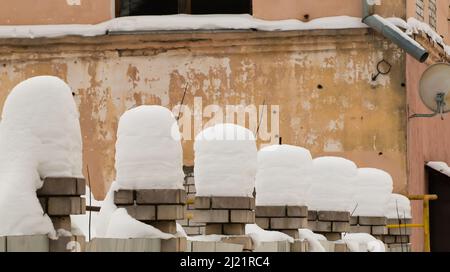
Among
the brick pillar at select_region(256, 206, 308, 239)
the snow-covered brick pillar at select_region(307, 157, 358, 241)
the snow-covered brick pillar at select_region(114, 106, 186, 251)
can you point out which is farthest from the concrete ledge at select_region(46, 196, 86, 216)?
the snow-covered brick pillar at select_region(307, 157, 358, 241)

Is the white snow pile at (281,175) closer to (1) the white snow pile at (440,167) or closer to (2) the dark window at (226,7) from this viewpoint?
(2) the dark window at (226,7)

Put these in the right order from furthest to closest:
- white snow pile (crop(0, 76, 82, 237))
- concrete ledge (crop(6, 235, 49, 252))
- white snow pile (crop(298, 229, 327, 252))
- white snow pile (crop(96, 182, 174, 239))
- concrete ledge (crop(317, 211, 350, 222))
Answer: concrete ledge (crop(317, 211, 350, 222)), white snow pile (crop(298, 229, 327, 252)), white snow pile (crop(96, 182, 174, 239)), white snow pile (crop(0, 76, 82, 237)), concrete ledge (crop(6, 235, 49, 252))

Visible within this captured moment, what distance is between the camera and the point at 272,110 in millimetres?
15547

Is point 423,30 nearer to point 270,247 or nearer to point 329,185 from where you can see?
point 329,185

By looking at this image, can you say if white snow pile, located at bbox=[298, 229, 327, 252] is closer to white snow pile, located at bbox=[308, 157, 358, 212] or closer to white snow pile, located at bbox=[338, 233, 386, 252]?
white snow pile, located at bbox=[308, 157, 358, 212]

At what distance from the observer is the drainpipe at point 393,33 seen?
47.6 ft

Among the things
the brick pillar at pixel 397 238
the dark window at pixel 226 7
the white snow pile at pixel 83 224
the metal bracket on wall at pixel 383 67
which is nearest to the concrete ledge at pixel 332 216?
the brick pillar at pixel 397 238

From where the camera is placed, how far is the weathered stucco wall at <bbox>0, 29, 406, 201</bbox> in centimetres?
1526

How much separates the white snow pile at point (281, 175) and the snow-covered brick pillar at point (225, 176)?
2.97ft

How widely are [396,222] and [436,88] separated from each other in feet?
6.14

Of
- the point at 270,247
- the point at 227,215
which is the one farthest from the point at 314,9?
the point at 227,215

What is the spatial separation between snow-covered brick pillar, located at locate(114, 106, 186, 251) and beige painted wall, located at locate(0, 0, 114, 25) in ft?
31.2
